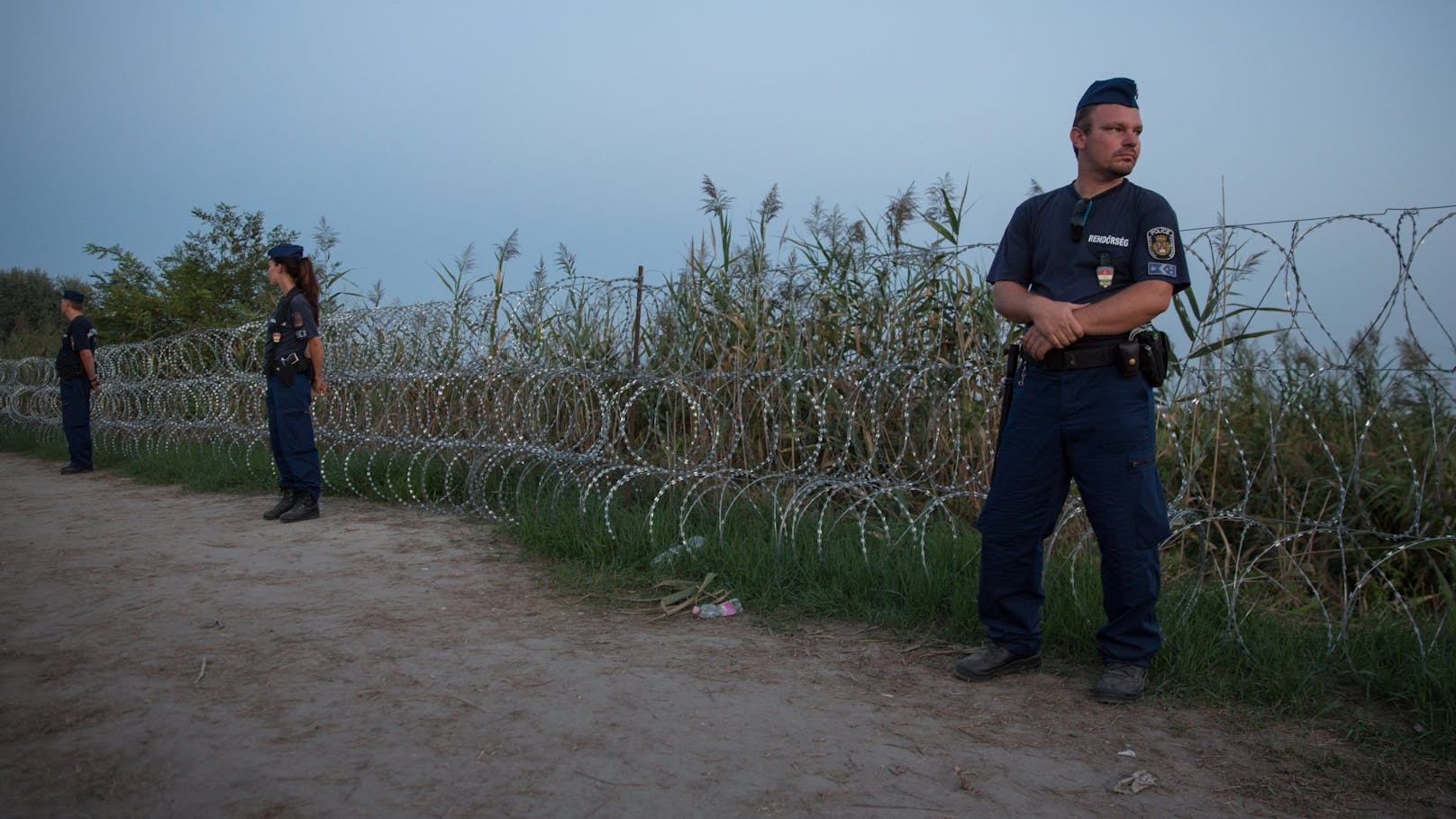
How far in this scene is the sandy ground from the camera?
2.38m

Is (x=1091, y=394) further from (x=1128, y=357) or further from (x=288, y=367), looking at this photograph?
(x=288, y=367)

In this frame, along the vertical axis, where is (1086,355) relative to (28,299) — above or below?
below

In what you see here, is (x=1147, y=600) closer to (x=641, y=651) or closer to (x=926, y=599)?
(x=926, y=599)

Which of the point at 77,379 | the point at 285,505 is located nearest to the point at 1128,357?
the point at 285,505

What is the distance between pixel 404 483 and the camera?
7367 mm

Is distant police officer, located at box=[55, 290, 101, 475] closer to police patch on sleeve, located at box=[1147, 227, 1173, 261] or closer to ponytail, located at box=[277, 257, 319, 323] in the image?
ponytail, located at box=[277, 257, 319, 323]

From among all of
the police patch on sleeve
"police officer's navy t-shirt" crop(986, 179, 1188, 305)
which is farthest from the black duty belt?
the police patch on sleeve

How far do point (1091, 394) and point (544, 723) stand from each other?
1.89 metres

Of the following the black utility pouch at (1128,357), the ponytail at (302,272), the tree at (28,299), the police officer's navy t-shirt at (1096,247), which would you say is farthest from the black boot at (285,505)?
the tree at (28,299)

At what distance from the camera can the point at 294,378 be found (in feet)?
21.1

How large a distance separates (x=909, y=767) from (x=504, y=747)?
43.0 inches

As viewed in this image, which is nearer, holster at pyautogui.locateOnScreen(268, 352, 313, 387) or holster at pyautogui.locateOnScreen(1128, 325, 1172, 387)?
holster at pyautogui.locateOnScreen(1128, 325, 1172, 387)

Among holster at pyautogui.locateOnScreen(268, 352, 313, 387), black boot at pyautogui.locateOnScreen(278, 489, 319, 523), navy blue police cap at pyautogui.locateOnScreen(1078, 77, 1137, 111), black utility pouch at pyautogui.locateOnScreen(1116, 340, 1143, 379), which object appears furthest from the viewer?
black boot at pyautogui.locateOnScreen(278, 489, 319, 523)

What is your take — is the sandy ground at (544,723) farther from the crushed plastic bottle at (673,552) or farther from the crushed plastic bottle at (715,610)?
the crushed plastic bottle at (673,552)
